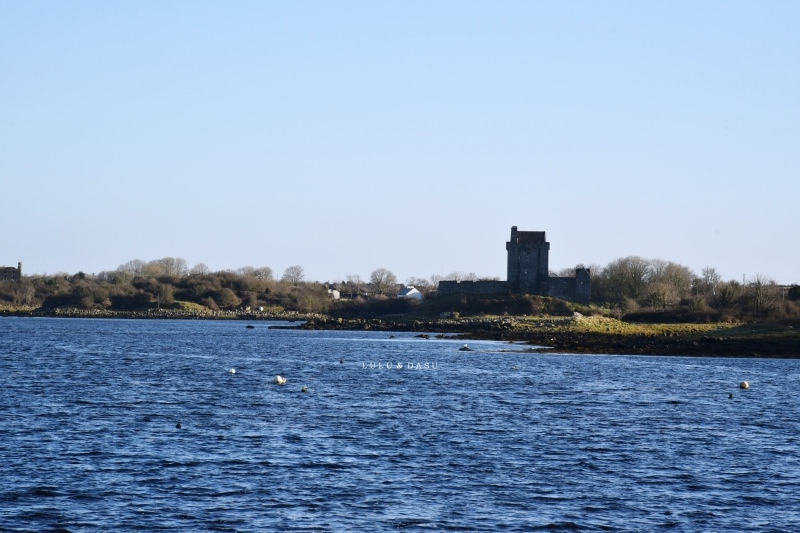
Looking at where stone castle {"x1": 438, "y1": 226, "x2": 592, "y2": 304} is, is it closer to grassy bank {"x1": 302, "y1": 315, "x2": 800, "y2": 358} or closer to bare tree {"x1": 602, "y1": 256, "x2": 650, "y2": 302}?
bare tree {"x1": 602, "y1": 256, "x2": 650, "y2": 302}

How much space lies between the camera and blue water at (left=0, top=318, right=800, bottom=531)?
2352 cm

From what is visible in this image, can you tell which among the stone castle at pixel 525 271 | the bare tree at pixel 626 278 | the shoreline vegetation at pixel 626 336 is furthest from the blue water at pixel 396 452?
the bare tree at pixel 626 278

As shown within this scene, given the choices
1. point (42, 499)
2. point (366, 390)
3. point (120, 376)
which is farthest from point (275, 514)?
point (120, 376)

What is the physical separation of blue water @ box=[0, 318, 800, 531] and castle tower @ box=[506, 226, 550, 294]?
92.2 metres

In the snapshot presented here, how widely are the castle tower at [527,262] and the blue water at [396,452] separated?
303 ft

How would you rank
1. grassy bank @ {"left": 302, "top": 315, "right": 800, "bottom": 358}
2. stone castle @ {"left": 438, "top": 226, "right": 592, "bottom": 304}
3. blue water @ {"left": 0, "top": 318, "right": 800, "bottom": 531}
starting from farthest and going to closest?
stone castle @ {"left": 438, "top": 226, "right": 592, "bottom": 304}
grassy bank @ {"left": 302, "top": 315, "right": 800, "bottom": 358}
blue water @ {"left": 0, "top": 318, "right": 800, "bottom": 531}

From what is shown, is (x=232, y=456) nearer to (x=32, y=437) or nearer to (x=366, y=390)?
(x=32, y=437)

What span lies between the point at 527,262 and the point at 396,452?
126786mm

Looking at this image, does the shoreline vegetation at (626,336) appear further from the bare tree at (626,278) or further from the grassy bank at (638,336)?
the bare tree at (626,278)

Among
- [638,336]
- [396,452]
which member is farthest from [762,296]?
[396,452]

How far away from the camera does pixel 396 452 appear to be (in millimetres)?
31641

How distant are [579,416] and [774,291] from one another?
8655 centimetres

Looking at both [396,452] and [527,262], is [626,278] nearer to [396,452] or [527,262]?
[527,262]

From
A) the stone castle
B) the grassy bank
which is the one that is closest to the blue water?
the grassy bank
